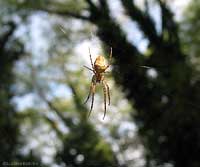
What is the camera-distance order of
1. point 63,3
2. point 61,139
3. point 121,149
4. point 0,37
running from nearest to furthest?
point 61,139, point 121,149, point 63,3, point 0,37

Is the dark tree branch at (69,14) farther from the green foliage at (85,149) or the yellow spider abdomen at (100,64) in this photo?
the yellow spider abdomen at (100,64)

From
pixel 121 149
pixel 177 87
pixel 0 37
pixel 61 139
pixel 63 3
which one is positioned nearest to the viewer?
pixel 177 87

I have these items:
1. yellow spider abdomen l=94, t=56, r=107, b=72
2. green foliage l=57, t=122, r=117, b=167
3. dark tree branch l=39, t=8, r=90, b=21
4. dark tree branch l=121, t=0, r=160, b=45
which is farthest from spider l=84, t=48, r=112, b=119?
dark tree branch l=39, t=8, r=90, b=21

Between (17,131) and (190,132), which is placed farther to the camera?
(17,131)

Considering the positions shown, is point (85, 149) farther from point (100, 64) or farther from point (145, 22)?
point (100, 64)

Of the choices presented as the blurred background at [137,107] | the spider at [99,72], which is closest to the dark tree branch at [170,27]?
the blurred background at [137,107]

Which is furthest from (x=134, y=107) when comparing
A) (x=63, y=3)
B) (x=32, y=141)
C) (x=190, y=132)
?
(x=32, y=141)

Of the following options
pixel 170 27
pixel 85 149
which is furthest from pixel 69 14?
pixel 85 149

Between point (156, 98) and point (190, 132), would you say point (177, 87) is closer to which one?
point (156, 98)
